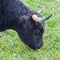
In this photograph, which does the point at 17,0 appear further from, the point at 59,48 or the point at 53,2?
the point at 53,2

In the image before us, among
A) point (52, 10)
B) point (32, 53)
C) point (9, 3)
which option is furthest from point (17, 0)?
point (52, 10)

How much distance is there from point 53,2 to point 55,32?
92.9 inches

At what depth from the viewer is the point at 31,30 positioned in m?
7.85

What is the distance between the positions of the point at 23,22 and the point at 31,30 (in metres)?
0.25

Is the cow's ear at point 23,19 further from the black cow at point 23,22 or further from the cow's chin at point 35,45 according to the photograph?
the cow's chin at point 35,45

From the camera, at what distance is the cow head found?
A: 25.6 ft

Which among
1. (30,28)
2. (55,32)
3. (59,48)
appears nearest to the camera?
(30,28)

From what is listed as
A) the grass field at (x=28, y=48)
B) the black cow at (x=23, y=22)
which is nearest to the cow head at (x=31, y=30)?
the black cow at (x=23, y=22)

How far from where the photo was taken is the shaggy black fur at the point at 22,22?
7.82m

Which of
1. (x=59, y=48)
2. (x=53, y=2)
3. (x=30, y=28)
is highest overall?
(x=30, y=28)

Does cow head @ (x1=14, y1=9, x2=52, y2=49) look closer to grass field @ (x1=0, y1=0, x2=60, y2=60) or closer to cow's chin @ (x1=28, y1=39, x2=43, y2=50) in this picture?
cow's chin @ (x1=28, y1=39, x2=43, y2=50)

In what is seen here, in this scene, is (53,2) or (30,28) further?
(53,2)

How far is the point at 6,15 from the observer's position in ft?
26.1

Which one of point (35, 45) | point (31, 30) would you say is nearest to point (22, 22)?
point (31, 30)
